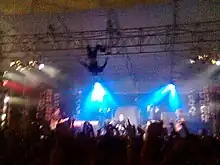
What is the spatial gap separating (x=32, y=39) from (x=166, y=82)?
6.72 metres

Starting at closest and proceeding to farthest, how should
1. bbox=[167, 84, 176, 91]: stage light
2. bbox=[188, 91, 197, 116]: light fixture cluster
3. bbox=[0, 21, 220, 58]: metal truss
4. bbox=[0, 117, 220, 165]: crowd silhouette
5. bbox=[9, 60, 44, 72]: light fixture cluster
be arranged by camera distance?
bbox=[0, 117, 220, 165]: crowd silhouette, bbox=[0, 21, 220, 58]: metal truss, bbox=[9, 60, 44, 72]: light fixture cluster, bbox=[188, 91, 197, 116]: light fixture cluster, bbox=[167, 84, 176, 91]: stage light

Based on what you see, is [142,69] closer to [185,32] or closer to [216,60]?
[216,60]

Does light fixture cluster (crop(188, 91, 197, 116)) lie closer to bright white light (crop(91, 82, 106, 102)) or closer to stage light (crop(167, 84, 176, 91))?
stage light (crop(167, 84, 176, 91))

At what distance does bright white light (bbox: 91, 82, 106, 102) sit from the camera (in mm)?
13875

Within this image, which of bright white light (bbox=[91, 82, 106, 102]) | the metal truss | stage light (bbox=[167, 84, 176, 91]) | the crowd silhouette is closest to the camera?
the crowd silhouette

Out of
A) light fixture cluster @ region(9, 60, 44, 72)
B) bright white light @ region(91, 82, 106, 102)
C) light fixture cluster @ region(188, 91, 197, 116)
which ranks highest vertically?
light fixture cluster @ region(9, 60, 44, 72)

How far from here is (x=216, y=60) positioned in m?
10.2

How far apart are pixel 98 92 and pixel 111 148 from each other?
11.4m

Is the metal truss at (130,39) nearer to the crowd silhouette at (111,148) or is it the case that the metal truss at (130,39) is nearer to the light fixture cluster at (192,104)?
the light fixture cluster at (192,104)

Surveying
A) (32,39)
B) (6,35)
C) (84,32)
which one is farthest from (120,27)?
(6,35)

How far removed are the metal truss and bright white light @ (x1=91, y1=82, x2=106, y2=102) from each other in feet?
12.3

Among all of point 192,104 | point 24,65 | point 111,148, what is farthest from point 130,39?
point 111,148

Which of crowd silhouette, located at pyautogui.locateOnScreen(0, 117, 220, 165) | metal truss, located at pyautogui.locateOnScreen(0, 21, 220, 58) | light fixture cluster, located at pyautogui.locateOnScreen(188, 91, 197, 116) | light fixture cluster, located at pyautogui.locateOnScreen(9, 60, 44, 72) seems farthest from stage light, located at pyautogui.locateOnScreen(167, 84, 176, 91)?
crowd silhouette, located at pyautogui.locateOnScreen(0, 117, 220, 165)

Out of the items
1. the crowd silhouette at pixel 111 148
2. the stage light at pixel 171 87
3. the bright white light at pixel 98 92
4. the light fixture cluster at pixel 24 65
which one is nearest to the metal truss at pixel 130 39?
the light fixture cluster at pixel 24 65
